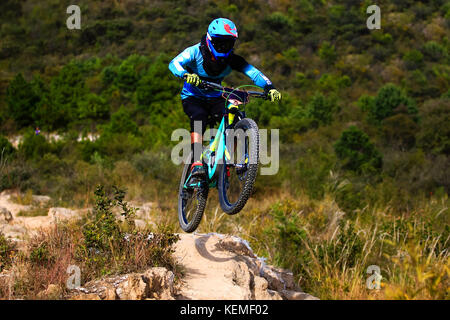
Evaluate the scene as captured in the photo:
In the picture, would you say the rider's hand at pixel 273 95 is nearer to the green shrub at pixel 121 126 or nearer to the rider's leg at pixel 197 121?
the rider's leg at pixel 197 121

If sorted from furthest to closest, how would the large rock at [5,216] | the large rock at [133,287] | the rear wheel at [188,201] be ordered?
1. the large rock at [5,216]
2. the rear wheel at [188,201]
3. the large rock at [133,287]

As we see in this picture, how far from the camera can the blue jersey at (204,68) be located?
5484mm

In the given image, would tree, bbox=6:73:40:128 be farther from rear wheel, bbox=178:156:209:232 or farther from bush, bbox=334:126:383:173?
rear wheel, bbox=178:156:209:232

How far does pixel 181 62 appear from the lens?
17.7ft

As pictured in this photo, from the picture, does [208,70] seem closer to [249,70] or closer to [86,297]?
[249,70]

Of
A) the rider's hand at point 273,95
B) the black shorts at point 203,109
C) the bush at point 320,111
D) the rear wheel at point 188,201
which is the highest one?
the bush at point 320,111

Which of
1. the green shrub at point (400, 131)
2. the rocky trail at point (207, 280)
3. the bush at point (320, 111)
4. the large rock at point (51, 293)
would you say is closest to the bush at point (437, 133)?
the green shrub at point (400, 131)

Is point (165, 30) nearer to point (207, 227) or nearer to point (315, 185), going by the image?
point (315, 185)

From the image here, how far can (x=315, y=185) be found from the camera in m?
13.1

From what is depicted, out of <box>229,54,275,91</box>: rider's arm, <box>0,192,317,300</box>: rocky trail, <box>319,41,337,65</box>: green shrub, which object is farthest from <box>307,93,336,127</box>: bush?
<box>229,54,275,91</box>: rider's arm

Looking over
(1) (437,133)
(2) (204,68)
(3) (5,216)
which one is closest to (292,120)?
(1) (437,133)

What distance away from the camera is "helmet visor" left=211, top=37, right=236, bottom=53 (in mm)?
5176

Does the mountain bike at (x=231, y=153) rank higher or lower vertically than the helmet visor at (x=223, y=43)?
lower
